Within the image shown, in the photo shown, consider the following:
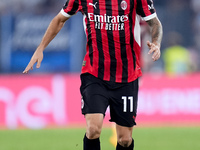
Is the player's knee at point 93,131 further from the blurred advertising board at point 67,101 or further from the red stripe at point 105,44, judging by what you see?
the blurred advertising board at point 67,101

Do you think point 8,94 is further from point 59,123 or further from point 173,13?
point 173,13

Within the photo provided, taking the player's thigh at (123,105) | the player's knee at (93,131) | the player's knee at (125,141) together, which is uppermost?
the player's thigh at (123,105)

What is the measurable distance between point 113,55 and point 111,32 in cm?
24

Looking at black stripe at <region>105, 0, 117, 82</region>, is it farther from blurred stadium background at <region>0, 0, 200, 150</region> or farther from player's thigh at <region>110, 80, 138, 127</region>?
blurred stadium background at <region>0, 0, 200, 150</region>

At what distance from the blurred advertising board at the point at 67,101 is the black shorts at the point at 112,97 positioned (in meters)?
6.05

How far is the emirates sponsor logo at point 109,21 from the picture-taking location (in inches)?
234

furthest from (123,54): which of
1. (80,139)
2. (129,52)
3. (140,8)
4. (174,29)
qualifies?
(174,29)

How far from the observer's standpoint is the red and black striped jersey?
19.5 feet

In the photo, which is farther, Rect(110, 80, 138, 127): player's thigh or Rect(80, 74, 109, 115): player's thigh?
Rect(110, 80, 138, 127): player's thigh

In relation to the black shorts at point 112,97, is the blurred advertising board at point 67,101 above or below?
below

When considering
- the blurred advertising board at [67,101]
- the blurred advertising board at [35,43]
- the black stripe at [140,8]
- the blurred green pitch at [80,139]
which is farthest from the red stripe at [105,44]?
the blurred advertising board at [35,43]

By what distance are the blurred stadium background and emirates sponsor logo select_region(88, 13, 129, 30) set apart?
162 cm

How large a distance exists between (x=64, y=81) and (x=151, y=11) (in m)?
6.90

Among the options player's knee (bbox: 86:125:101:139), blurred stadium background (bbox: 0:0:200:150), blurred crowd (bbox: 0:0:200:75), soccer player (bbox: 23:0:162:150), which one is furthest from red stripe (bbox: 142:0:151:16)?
blurred crowd (bbox: 0:0:200:75)
